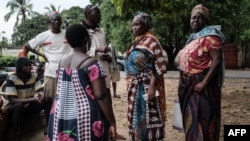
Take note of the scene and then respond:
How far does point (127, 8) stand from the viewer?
7.12m

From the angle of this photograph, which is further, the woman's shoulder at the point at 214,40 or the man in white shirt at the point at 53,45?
the man in white shirt at the point at 53,45

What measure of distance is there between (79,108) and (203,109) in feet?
4.49

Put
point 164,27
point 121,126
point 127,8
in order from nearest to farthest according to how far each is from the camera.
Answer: point 121,126 → point 127,8 → point 164,27

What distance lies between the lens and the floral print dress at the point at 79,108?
296cm

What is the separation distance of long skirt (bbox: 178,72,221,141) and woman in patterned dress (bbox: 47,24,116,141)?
1.08 m

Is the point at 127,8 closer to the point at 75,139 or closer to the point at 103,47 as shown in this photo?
the point at 103,47

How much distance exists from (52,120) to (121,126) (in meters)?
3.02

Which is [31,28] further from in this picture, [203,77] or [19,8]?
[203,77]

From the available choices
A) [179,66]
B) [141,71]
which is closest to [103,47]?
[141,71]

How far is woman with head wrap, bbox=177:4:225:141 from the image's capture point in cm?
362

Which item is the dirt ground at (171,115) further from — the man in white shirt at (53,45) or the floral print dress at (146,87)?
the floral print dress at (146,87)

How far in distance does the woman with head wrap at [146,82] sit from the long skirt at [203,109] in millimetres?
357

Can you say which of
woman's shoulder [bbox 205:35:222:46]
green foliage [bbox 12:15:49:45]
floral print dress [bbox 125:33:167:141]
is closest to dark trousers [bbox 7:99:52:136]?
floral print dress [bbox 125:33:167:141]

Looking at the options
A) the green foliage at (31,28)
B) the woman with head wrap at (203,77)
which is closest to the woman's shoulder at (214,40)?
the woman with head wrap at (203,77)
